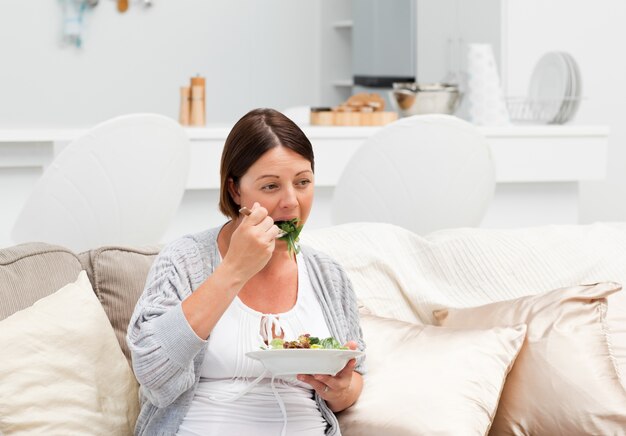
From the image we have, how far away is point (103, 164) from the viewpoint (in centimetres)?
278

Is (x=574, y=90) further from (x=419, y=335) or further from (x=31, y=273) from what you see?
(x=31, y=273)

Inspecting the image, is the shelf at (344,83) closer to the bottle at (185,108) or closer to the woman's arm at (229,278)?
the bottle at (185,108)

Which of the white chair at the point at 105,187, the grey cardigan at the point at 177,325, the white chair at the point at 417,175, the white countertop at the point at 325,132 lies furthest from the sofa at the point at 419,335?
the white countertop at the point at 325,132

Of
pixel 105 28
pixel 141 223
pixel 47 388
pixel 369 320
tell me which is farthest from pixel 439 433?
pixel 105 28

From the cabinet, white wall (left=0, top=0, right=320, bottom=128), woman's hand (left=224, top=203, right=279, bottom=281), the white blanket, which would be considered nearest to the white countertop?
the white blanket

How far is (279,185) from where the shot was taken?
5.61 ft

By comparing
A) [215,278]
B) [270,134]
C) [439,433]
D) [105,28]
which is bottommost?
[439,433]

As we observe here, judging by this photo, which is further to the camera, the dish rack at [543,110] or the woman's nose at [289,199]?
the dish rack at [543,110]

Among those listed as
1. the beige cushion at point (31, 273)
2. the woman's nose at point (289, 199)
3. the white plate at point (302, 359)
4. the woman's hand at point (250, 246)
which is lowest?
the white plate at point (302, 359)

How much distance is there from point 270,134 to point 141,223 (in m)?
1.26

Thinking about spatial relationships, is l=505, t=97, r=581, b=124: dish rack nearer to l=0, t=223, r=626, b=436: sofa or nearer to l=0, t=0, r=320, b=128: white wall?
l=0, t=223, r=626, b=436: sofa

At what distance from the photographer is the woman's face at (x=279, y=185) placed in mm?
1696

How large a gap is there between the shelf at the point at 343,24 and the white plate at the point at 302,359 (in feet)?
17.4

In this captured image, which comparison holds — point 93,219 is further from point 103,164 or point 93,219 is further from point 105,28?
point 105,28
